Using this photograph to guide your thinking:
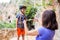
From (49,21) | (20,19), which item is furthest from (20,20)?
(49,21)

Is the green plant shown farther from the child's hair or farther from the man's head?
Result: the child's hair

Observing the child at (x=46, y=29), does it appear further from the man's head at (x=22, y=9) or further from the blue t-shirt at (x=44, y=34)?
the man's head at (x=22, y=9)

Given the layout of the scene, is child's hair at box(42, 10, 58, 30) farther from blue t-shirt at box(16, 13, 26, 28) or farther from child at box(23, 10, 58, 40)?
blue t-shirt at box(16, 13, 26, 28)

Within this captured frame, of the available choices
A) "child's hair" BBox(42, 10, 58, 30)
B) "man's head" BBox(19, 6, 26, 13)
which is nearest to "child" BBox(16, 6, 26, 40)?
"man's head" BBox(19, 6, 26, 13)

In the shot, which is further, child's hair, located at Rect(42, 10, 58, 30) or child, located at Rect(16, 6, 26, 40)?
child, located at Rect(16, 6, 26, 40)

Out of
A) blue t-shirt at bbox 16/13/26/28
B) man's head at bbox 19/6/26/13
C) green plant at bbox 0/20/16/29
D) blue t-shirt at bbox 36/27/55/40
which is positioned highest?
man's head at bbox 19/6/26/13

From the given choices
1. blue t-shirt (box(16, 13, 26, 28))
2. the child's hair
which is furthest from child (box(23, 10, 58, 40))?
blue t-shirt (box(16, 13, 26, 28))

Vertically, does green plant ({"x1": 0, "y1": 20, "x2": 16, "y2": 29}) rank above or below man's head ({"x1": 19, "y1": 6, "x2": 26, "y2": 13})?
below

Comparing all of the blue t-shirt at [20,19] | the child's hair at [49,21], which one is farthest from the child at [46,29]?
the blue t-shirt at [20,19]

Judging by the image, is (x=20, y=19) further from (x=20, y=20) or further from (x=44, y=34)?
(x=44, y=34)

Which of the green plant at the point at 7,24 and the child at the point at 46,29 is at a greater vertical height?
the child at the point at 46,29

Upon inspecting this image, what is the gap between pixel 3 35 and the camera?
7.29 ft

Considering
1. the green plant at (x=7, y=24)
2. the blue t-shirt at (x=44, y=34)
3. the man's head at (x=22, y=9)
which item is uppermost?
the man's head at (x=22, y=9)

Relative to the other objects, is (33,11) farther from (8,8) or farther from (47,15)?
(47,15)
